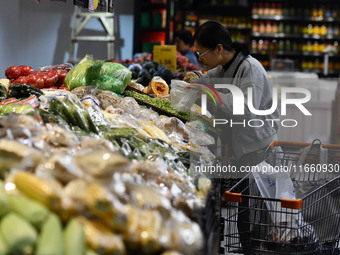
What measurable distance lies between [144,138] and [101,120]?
8.8 inches

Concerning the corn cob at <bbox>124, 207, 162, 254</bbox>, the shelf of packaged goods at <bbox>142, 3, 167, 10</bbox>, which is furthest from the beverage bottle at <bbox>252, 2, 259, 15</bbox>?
the corn cob at <bbox>124, 207, 162, 254</bbox>

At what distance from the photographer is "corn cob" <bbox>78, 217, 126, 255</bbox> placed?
123 cm

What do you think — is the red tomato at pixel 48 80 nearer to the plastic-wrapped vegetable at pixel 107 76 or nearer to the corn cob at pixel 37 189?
the plastic-wrapped vegetable at pixel 107 76

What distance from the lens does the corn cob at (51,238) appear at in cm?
115

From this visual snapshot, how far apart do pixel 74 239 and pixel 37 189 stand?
19 cm

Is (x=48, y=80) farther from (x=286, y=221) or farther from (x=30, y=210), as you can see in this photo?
(x=30, y=210)

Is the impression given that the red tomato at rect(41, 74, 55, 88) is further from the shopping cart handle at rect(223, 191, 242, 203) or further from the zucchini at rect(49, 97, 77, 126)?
the shopping cart handle at rect(223, 191, 242, 203)

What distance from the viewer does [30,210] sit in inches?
49.0

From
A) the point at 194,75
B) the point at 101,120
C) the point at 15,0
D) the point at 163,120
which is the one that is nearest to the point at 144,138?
the point at 101,120

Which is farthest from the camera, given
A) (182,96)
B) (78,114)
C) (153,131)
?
(182,96)

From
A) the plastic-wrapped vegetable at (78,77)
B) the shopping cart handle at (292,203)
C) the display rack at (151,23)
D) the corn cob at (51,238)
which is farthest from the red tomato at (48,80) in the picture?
the display rack at (151,23)

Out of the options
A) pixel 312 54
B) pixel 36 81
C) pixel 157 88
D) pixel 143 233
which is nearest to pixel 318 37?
pixel 312 54

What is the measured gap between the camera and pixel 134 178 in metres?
1.58

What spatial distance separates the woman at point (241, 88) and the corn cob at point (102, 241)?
2044 millimetres
